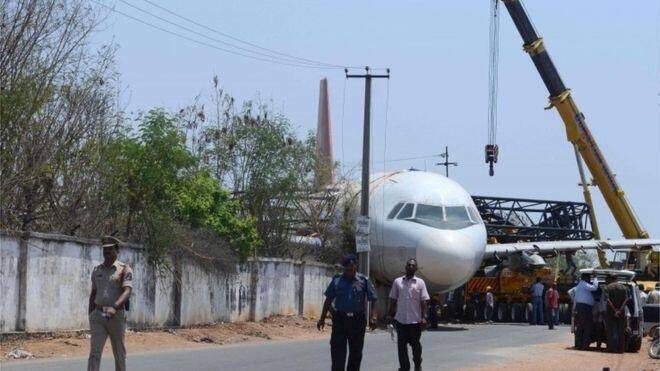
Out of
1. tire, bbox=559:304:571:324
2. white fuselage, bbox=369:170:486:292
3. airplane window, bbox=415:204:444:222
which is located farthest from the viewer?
tire, bbox=559:304:571:324

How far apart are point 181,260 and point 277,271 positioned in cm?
600

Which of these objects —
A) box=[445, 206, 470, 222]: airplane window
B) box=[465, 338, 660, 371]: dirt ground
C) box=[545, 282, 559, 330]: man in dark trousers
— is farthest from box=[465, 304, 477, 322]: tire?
box=[465, 338, 660, 371]: dirt ground

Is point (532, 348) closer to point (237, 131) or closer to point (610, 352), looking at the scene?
point (610, 352)

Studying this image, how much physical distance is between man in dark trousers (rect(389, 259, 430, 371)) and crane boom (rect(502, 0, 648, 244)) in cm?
2981

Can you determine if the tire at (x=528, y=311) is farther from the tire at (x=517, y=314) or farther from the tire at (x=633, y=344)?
the tire at (x=633, y=344)

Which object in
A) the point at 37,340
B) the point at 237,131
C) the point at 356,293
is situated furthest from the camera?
the point at 237,131

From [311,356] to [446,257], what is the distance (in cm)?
1051

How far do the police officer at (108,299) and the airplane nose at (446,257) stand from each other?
60.9 feet

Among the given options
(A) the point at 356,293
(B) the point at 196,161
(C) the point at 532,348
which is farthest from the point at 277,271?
(A) the point at 356,293

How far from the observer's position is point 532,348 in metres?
25.0

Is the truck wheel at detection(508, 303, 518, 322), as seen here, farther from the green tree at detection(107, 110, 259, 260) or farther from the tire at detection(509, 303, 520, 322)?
the green tree at detection(107, 110, 259, 260)

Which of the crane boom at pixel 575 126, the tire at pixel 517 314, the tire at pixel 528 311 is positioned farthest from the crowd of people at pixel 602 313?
the crane boom at pixel 575 126

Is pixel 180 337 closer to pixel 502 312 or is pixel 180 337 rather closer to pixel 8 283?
pixel 8 283

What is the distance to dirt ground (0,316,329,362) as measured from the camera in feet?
65.3
